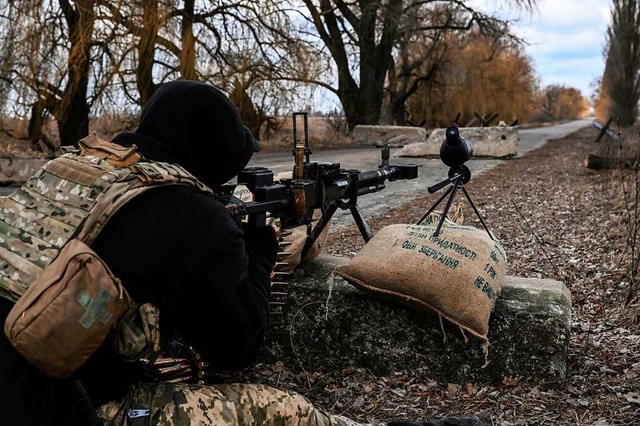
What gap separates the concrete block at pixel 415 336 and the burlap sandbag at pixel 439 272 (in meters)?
0.13

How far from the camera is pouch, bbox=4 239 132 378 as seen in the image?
1.47 m

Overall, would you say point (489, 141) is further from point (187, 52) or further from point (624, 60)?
point (624, 60)

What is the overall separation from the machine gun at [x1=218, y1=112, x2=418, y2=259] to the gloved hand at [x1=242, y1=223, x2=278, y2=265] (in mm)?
116

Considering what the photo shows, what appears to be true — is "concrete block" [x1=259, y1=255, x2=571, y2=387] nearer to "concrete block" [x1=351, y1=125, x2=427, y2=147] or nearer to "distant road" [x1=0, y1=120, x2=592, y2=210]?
"distant road" [x1=0, y1=120, x2=592, y2=210]

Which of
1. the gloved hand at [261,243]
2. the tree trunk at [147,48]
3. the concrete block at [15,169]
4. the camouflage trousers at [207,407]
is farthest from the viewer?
the tree trunk at [147,48]

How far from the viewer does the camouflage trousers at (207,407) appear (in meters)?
1.71

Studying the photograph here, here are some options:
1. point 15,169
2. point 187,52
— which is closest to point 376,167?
point 187,52

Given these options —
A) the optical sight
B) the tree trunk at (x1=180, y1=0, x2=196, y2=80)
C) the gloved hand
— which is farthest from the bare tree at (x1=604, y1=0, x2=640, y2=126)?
the gloved hand

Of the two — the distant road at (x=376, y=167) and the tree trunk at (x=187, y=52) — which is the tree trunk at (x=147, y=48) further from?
the distant road at (x=376, y=167)

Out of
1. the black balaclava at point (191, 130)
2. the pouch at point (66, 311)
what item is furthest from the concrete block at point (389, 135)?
the pouch at point (66, 311)

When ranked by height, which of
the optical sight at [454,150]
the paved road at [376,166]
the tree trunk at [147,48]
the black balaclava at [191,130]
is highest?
the tree trunk at [147,48]

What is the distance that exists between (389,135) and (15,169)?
12579 millimetres

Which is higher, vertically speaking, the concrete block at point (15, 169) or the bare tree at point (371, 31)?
the bare tree at point (371, 31)

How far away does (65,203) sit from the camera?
63.6 inches
